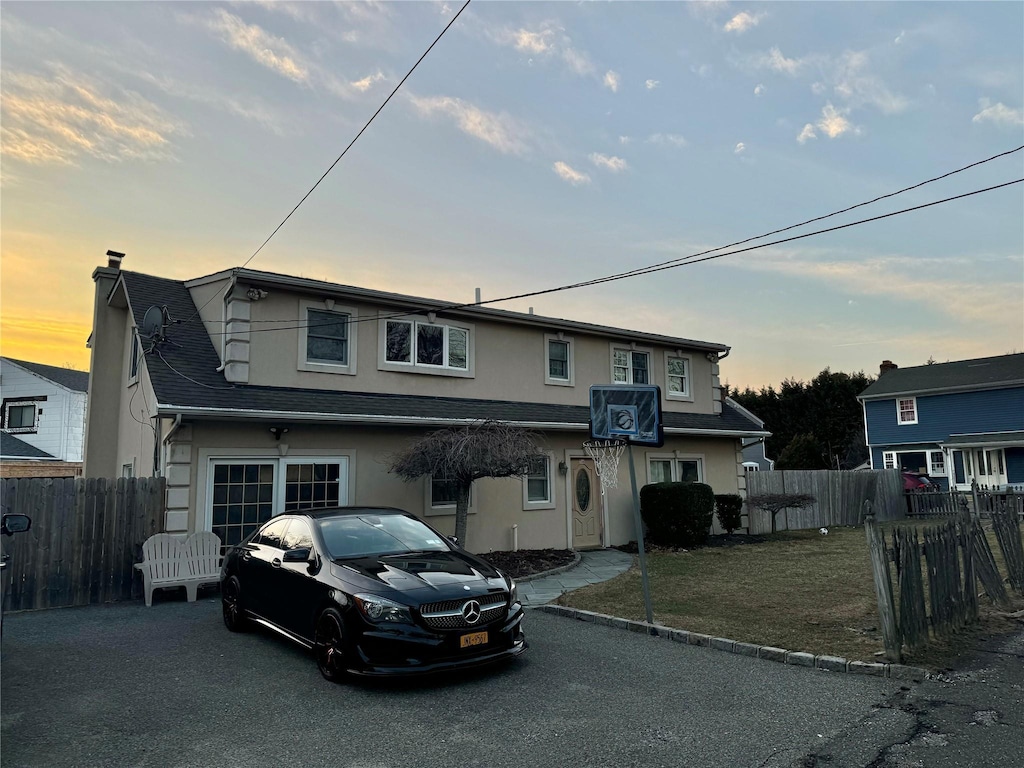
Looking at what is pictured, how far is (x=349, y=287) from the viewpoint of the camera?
44.2ft

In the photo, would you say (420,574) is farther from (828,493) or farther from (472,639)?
(828,493)

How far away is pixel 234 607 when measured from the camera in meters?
8.09

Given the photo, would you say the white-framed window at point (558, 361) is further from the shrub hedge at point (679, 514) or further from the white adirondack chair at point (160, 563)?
the white adirondack chair at point (160, 563)

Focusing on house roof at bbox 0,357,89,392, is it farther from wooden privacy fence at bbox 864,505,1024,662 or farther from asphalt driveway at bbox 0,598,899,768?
wooden privacy fence at bbox 864,505,1024,662

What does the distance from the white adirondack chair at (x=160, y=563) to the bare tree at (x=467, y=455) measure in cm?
372

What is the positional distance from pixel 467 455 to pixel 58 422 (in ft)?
86.1

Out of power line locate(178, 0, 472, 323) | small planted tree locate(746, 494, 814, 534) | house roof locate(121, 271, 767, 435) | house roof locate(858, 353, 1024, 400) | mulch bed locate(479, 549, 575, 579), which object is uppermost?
power line locate(178, 0, 472, 323)

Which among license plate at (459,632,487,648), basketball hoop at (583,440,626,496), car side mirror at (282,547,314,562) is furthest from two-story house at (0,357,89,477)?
license plate at (459,632,487,648)

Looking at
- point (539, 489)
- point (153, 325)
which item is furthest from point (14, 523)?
point (539, 489)

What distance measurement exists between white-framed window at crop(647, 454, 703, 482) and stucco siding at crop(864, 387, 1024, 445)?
20.8 m

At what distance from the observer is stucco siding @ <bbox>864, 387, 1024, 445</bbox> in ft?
101

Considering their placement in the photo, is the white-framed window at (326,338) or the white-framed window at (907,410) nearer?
the white-framed window at (326,338)

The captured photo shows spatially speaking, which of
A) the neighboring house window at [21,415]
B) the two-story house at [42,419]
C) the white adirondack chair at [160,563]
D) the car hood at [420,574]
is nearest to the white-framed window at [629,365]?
the white adirondack chair at [160,563]

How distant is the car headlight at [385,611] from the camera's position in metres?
5.76
